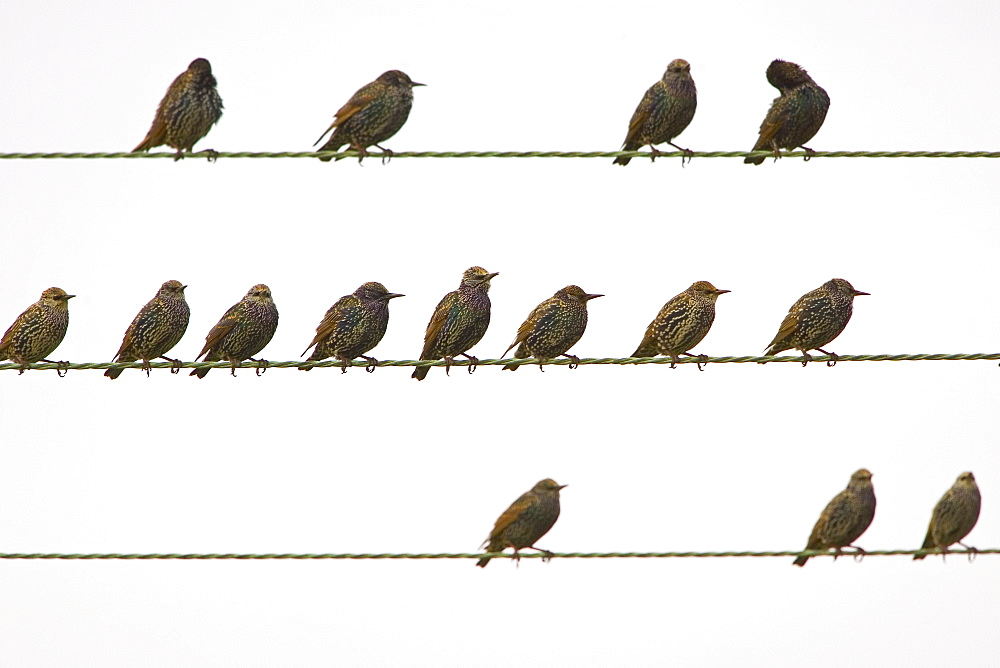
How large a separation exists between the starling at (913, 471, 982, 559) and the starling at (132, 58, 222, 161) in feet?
17.2

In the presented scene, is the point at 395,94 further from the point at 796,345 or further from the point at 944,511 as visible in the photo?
the point at 944,511

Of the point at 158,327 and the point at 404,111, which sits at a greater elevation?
the point at 404,111

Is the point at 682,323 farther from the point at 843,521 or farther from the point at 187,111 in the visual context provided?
the point at 187,111

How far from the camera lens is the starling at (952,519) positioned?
10.7m

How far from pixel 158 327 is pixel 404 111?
2165mm

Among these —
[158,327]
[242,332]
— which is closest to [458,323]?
[242,332]

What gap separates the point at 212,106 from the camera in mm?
10984

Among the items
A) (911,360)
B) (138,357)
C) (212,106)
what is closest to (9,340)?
(138,357)

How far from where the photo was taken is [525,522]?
10.6 meters

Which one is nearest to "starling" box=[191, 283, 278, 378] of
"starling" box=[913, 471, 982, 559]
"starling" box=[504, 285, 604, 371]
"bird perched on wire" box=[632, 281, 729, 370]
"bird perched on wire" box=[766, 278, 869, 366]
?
"starling" box=[504, 285, 604, 371]

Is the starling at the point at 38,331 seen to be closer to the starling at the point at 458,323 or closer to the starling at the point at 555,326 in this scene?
the starling at the point at 458,323

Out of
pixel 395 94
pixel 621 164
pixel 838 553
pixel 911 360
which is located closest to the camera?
pixel 911 360

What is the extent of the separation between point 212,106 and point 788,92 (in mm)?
3877

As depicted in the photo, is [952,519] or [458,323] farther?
[458,323]
